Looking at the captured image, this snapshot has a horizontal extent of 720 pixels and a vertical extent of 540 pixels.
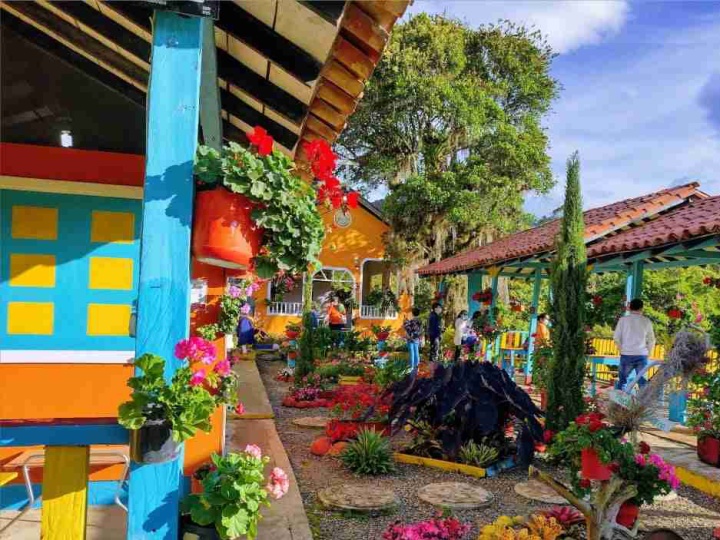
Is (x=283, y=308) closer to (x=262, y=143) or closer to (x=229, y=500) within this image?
(x=229, y=500)

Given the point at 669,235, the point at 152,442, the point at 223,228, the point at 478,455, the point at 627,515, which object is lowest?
A: the point at 478,455

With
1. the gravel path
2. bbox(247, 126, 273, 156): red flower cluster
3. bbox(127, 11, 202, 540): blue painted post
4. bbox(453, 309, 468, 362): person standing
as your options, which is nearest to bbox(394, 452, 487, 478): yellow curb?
the gravel path

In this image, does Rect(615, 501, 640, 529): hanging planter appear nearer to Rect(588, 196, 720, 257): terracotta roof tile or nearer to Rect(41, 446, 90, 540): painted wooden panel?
Rect(588, 196, 720, 257): terracotta roof tile

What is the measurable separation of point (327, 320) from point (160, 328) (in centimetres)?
1415

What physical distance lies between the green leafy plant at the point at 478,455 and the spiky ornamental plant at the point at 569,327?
125 cm

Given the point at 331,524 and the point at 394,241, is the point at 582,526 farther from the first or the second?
the point at 394,241

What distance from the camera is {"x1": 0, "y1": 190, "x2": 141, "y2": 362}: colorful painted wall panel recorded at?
12.1 feet

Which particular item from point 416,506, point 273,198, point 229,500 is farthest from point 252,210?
point 416,506

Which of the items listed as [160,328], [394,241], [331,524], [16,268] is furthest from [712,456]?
[394,241]

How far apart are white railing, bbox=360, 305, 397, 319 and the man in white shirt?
507 inches

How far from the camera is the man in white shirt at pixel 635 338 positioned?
24.0 feet

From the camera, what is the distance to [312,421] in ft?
24.0

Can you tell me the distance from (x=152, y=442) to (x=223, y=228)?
2.81 feet

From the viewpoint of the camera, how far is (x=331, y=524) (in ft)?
13.2
